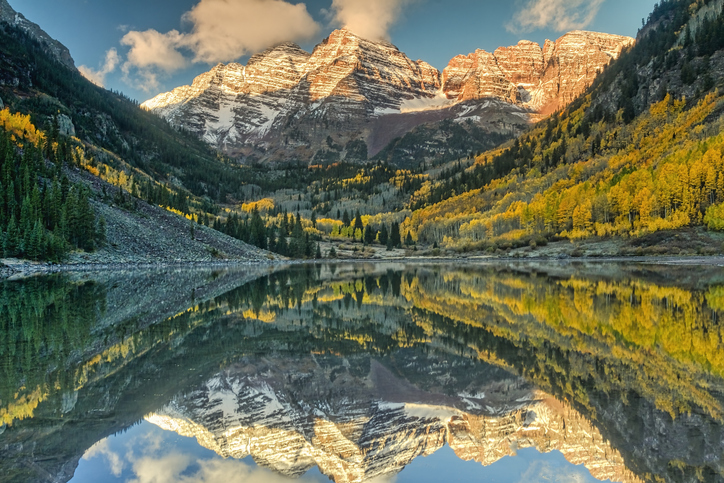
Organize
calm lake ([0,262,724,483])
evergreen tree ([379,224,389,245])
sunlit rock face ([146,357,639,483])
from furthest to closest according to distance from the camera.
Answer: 1. evergreen tree ([379,224,389,245])
2. sunlit rock face ([146,357,639,483])
3. calm lake ([0,262,724,483])

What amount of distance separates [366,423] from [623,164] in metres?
116

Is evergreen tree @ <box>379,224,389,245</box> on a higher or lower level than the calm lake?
higher

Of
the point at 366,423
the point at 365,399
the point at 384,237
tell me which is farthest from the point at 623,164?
the point at 366,423

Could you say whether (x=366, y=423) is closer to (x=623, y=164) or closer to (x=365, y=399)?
(x=365, y=399)

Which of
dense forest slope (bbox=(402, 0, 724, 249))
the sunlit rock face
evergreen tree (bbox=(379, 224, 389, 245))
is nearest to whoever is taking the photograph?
the sunlit rock face

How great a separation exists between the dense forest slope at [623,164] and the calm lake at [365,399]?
6833 cm

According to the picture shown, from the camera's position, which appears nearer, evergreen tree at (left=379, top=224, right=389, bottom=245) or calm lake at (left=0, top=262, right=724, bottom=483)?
calm lake at (left=0, top=262, right=724, bottom=483)

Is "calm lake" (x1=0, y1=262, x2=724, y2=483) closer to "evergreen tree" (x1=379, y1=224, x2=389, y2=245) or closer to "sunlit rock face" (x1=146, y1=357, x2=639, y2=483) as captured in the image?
"sunlit rock face" (x1=146, y1=357, x2=639, y2=483)

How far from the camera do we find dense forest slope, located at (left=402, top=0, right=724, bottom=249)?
2972 inches

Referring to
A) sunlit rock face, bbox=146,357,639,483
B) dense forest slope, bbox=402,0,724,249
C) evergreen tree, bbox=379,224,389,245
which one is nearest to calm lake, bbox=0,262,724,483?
sunlit rock face, bbox=146,357,639,483

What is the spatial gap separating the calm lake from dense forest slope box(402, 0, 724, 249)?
6833cm

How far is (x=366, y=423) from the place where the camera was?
872 cm

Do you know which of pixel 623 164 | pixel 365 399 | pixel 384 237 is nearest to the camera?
pixel 365 399

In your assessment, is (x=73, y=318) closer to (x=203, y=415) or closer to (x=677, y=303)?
(x=203, y=415)
